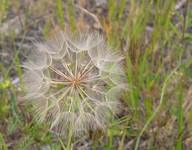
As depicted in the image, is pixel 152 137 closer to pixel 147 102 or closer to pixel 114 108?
pixel 147 102

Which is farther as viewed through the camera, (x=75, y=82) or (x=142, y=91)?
(x=142, y=91)

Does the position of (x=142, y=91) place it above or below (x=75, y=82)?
below

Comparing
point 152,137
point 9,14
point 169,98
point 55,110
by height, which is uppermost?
point 9,14

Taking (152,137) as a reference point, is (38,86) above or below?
above

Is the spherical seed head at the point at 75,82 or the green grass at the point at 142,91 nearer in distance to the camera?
the spherical seed head at the point at 75,82

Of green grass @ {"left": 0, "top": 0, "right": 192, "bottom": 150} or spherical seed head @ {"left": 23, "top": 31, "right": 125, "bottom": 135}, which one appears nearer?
spherical seed head @ {"left": 23, "top": 31, "right": 125, "bottom": 135}

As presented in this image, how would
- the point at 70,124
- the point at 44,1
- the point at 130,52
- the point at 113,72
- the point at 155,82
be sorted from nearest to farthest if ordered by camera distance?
the point at 70,124, the point at 113,72, the point at 130,52, the point at 155,82, the point at 44,1

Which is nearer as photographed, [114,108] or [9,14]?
[114,108]

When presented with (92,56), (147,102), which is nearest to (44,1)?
(147,102)
